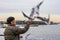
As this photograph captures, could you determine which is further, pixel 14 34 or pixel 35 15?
pixel 14 34

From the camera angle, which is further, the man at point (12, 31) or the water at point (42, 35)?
the water at point (42, 35)

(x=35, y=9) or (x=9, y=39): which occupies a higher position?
(x=35, y=9)

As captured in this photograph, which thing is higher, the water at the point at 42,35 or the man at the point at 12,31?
the man at the point at 12,31

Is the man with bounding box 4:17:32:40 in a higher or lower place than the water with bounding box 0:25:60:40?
higher

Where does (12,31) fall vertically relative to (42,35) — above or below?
above

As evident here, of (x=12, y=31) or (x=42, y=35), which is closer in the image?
(x=12, y=31)

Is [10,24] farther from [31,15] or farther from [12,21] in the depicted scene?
[31,15]

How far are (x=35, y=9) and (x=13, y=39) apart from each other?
0.91 meters

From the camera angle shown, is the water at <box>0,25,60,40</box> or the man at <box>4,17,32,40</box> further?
the water at <box>0,25,60,40</box>

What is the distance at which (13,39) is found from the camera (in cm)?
690

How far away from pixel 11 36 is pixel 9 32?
101mm

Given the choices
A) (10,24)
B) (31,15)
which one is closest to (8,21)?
(10,24)

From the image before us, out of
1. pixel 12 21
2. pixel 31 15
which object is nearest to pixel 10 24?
pixel 12 21

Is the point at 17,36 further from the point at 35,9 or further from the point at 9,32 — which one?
the point at 35,9
